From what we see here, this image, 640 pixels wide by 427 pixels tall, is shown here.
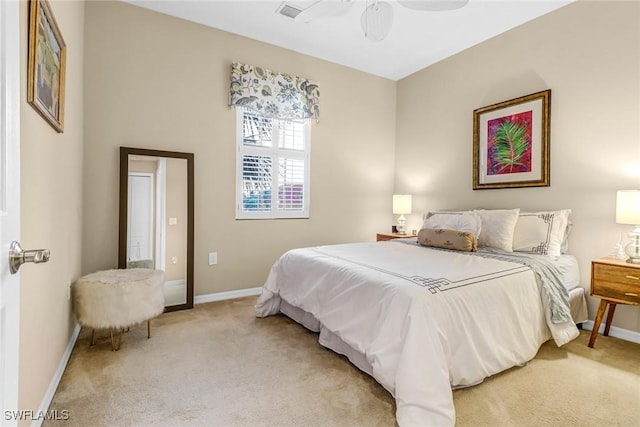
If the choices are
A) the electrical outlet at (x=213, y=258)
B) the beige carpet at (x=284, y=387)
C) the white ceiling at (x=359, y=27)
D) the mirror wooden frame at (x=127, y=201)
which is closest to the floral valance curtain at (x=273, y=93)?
the white ceiling at (x=359, y=27)

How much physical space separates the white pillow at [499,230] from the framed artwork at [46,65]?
Result: 3.36 metres

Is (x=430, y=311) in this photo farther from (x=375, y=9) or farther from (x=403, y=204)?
(x=403, y=204)

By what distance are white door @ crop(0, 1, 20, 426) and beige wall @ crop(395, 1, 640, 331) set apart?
3.73m

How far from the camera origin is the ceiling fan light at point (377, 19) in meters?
2.27

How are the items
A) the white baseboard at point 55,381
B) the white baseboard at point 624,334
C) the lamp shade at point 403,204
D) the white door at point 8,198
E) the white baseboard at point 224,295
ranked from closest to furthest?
1. the white door at point 8,198
2. the white baseboard at point 55,381
3. the white baseboard at point 624,334
4. the white baseboard at point 224,295
5. the lamp shade at point 403,204

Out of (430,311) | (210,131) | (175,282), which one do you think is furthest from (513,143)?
(175,282)

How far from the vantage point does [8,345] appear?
80 centimetres

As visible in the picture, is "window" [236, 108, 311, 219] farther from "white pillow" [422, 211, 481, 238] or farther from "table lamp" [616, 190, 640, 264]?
"table lamp" [616, 190, 640, 264]

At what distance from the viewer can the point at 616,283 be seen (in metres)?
2.37

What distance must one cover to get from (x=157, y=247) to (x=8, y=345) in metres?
2.55

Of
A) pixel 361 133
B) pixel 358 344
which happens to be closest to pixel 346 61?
pixel 361 133

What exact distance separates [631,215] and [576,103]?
117cm

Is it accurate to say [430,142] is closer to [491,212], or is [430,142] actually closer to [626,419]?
[491,212]

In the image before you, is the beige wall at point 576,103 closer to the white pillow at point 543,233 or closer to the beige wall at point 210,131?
the white pillow at point 543,233
